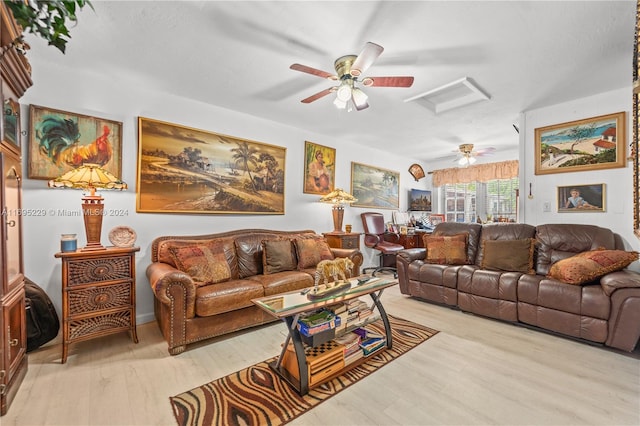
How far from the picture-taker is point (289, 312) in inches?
67.1

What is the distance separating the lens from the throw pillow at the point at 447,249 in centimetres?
341

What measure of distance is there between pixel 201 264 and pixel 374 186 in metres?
3.82

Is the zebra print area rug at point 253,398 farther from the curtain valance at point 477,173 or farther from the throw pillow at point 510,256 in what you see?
the curtain valance at point 477,173

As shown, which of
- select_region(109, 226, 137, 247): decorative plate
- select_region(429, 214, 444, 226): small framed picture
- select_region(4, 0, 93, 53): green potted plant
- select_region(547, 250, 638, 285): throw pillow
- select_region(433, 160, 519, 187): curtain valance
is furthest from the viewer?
select_region(429, 214, 444, 226): small framed picture

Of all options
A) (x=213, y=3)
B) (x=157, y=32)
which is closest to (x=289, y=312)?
(x=213, y=3)

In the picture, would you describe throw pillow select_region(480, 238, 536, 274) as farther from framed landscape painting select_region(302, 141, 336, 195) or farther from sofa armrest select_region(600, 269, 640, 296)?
framed landscape painting select_region(302, 141, 336, 195)

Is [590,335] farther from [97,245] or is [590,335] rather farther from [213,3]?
[97,245]

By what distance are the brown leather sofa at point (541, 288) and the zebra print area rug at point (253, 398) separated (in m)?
1.49

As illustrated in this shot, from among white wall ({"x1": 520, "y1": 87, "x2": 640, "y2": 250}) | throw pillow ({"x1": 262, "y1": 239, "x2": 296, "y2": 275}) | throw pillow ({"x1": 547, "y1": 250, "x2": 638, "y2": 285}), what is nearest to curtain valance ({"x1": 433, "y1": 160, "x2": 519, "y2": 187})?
white wall ({"x1": 520, "y1": 87, "x2": 640, "y2": 250})

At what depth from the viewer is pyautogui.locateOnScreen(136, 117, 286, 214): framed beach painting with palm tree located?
2.92 meters

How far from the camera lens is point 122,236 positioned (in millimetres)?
2531

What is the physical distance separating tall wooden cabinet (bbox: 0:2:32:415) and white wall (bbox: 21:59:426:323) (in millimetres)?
625

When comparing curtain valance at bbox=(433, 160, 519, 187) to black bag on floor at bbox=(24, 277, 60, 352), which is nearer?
black bag on floor at bbox=(24, 277, 60, 352)

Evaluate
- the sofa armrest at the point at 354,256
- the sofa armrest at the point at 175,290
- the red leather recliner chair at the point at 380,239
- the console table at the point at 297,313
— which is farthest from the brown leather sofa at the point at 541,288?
the sofa armrest at the point at 175,290
